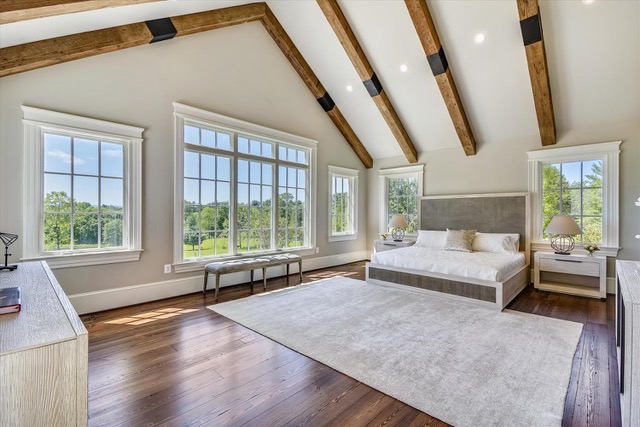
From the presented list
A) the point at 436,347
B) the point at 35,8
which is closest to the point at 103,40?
the point at 35,8

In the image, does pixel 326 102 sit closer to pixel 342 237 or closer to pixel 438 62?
pixel 438 62

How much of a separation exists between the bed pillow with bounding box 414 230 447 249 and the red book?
5.41 metres

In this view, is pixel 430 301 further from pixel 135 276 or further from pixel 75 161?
pixel 75 161

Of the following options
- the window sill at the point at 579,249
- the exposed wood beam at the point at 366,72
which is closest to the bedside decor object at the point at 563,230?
the window sill at the point at 579,249

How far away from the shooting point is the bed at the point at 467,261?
3.82 meters

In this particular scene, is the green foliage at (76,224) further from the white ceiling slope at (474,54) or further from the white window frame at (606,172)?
the white window frame at (606,172)

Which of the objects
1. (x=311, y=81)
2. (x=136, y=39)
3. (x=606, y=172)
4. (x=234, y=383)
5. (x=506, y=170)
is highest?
(x=311, y=81)

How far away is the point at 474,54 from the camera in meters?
4.46

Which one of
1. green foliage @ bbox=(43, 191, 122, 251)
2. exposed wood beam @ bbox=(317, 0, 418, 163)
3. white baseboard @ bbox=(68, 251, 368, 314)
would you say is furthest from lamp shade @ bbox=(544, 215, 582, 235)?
green foliage @ bbox=(43, 191, 122, 251)

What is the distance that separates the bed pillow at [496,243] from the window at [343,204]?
2.70 metres

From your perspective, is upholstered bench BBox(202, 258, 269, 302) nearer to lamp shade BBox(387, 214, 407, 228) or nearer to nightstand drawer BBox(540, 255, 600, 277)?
lamp shade BBox(387, 214, 407, 228)

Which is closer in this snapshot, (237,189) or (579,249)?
(579,249)

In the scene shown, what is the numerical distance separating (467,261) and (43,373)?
167 inches

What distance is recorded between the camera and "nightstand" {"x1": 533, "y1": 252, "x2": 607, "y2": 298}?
4.23 meters
